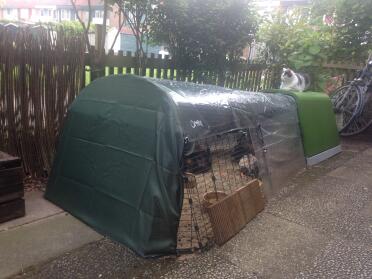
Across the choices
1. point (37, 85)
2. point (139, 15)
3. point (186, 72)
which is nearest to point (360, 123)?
point (186, 72)

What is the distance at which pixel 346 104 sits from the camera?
7.24 metres

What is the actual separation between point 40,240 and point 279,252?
6.64ft

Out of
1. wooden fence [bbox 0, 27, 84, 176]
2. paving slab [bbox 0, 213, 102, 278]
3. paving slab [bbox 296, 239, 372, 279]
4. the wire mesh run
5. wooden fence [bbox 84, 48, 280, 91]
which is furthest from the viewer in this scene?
wooden fence [bbox 84, 48, 280, 91]

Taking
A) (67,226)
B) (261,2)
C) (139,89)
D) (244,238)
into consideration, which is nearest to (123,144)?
(139,89)

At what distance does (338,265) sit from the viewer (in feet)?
9.18

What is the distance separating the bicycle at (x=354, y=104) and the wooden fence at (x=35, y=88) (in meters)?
5.52

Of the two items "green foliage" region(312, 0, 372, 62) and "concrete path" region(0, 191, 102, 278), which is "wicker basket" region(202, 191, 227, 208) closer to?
"concrete path" region(0, 191, 102, 278)

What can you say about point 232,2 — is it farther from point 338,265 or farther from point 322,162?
point 338,265

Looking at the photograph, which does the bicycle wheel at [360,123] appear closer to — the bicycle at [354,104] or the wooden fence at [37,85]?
the bicycle at [354,104]

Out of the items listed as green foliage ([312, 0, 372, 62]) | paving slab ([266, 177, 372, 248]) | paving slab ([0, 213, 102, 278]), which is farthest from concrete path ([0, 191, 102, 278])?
green foliage ([312, 0, 372, 62])

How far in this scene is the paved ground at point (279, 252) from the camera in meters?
2.55

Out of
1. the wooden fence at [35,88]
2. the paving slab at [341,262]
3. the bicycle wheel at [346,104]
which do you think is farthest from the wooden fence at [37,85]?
the bicycle wheel at [346,104]

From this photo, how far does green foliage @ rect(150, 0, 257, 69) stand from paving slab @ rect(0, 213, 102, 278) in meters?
3.47

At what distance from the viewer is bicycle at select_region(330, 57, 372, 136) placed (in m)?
7.03
